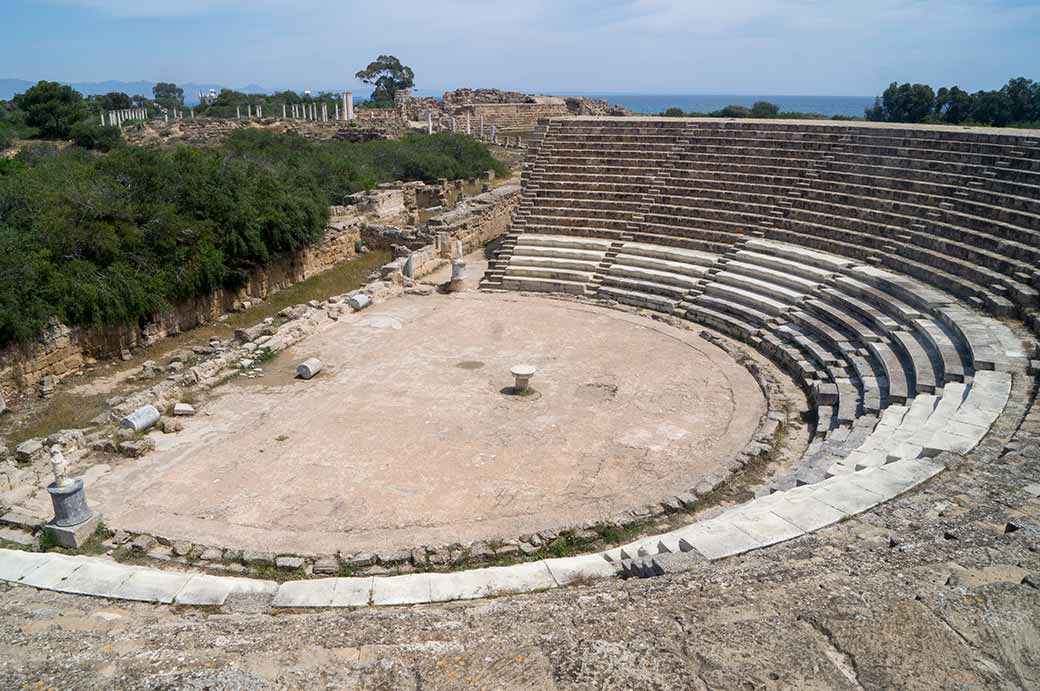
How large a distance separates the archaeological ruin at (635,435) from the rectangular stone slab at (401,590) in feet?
0.12

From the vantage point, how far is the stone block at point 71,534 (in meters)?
9.28

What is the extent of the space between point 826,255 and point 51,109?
4852 cm

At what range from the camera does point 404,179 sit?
121ft

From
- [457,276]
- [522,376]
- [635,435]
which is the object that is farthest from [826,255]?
[457,276]

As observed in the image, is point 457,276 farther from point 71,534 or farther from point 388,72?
point 388,72

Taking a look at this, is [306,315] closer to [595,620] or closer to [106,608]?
[106,608]

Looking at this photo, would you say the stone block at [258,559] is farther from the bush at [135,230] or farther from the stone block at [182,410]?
the bush at [135,230]

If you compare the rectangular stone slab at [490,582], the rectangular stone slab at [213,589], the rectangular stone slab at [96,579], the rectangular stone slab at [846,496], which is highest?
the rectangular stone slab at [846,496]

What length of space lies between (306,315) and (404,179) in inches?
819

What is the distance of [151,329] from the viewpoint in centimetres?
1773

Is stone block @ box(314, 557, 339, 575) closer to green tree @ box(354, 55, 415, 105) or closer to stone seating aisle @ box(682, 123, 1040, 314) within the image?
stone seating aisle @ box(682, 123, 1040, 314)

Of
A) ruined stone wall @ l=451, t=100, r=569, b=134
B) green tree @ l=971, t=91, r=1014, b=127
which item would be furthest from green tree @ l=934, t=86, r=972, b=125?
ruined stone wall @ l=451, t=100, r=569, b=134

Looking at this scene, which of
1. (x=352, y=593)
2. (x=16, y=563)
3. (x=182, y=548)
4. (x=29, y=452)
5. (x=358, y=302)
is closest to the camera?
(x=352, y=593)

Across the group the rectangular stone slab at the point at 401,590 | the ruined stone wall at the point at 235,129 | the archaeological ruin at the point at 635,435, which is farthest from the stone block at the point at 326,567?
the ruined stone wall at the point at 235,129
